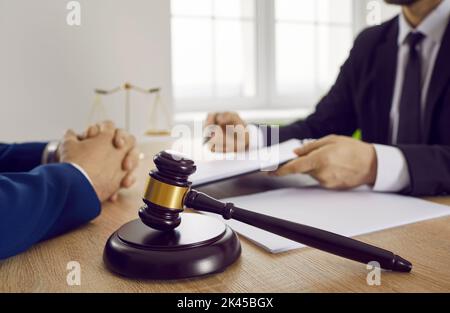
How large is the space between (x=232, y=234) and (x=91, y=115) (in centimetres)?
163

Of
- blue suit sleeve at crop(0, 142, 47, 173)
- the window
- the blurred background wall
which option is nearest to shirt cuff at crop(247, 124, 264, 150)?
blue suit sleeve at crop(0, 142, 47, 173)

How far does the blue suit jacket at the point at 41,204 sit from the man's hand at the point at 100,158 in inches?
3.8

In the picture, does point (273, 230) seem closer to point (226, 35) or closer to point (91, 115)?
point (91, 115)

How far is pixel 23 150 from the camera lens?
97 cm

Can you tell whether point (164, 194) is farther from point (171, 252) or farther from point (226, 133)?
point (226, 133)

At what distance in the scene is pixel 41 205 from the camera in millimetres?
544

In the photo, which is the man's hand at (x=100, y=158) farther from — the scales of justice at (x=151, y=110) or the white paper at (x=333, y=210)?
the scales of justice at (x=151, y=110)

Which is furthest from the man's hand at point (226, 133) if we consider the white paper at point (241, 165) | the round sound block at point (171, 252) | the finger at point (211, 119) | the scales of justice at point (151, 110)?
the scales of justice at point (151, 110)

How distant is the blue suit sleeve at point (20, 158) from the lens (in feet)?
3.17

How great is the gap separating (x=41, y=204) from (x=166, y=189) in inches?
7.4

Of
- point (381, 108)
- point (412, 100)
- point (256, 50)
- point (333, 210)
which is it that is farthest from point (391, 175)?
point (256, 50)
